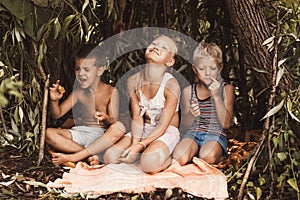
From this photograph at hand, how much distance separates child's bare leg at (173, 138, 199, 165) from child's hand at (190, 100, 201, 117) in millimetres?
108

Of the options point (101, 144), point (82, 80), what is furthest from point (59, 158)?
point (82, 80)

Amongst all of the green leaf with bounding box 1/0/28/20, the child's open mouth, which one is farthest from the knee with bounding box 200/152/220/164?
the green leaf with bounding box 1/0/28/20

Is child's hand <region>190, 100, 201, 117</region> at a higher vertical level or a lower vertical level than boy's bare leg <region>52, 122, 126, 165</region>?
higher

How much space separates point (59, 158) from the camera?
5.84 feet

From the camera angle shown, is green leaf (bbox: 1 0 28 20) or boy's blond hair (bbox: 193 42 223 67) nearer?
green leaf (bbox: 1 0 28 20)

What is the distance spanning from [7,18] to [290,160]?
0.94 metres

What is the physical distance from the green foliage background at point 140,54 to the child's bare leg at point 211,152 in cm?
→ 10

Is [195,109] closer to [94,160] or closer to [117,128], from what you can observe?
[117,128]

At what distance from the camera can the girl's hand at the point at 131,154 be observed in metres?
1.76

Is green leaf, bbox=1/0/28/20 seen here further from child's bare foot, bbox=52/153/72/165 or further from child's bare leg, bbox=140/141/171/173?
child's bare leg, bbox=140/141/171/173

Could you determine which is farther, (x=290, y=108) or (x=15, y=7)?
(x=15, y=7)

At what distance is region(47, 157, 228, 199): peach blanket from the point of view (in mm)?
1570

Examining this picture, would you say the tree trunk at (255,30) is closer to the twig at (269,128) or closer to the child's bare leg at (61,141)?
the twig at (269,128)

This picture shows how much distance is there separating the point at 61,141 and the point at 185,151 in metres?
0.39
